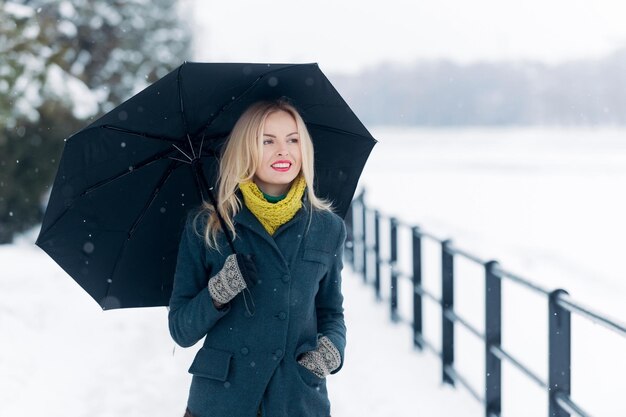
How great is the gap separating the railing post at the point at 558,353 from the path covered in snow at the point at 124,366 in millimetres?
1520

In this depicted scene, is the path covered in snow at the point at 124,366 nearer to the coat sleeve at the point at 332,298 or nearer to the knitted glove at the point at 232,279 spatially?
the coat sleeve at the point at 332,298

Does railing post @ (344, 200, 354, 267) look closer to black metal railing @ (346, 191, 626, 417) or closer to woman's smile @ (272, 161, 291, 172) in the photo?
black metal railing @ (346, 191, 626, 417)

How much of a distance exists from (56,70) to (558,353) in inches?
618

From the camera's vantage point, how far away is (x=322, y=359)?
2320mm

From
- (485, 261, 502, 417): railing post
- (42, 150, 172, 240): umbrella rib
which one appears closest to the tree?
(485, 261, 502, 417): railing post

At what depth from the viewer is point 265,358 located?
2311 mm

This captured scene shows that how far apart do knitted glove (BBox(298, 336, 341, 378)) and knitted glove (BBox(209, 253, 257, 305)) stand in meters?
0.30

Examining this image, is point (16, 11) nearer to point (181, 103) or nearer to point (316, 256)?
point (181, 103)

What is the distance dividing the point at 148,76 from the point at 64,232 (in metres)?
28.3

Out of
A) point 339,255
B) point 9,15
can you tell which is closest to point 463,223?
point 9,15

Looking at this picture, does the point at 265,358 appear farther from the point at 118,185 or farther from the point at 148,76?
the point at 148,76

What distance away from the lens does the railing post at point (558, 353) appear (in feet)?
12.0

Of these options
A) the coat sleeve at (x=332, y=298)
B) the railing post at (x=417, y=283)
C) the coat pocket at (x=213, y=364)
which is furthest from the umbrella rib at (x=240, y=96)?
the railing post at (x=417, y=283)

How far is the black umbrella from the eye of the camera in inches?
97.6
